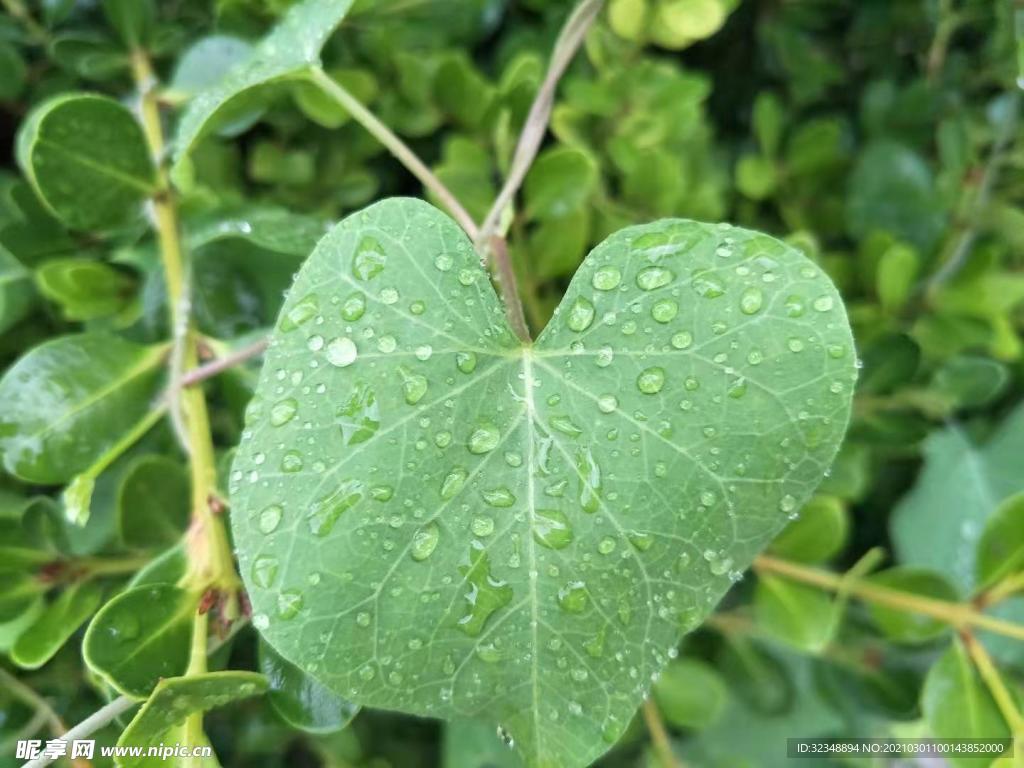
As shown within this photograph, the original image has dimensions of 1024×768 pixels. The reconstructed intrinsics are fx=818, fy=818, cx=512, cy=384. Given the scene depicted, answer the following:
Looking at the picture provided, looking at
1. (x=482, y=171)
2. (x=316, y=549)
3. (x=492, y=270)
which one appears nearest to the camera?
(x=316, y=549)

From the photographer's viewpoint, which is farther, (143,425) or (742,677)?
(742,677)

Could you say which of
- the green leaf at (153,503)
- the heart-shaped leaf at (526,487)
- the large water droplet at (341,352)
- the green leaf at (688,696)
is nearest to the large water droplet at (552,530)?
the heart-shaped leaf at (526,487)

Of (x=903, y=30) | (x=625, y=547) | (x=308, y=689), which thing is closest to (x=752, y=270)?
(x=625, y=547)

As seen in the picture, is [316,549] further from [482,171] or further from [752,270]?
[482,171]

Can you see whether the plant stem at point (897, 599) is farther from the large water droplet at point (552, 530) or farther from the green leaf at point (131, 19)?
the green leaf at point (131, 19)

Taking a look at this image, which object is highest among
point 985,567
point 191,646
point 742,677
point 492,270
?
point 492,270

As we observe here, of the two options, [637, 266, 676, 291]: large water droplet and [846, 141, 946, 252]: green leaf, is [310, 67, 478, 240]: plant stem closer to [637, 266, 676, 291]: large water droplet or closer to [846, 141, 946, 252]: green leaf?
[637, 266, 676, 291]: large water droplet

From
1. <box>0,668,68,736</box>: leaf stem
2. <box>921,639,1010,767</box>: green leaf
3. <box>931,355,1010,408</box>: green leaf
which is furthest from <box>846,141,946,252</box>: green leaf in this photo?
<box>0,668,68,736</box>: leaf stem

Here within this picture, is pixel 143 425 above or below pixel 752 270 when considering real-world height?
below

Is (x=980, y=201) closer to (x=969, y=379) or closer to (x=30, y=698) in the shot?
(x=969, y=379)
